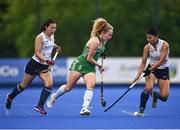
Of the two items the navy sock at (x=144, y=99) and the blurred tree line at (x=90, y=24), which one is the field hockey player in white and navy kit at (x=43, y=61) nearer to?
the navy sock at (x=144, y=99)

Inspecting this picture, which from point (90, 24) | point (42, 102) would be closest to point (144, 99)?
point (42, 102)

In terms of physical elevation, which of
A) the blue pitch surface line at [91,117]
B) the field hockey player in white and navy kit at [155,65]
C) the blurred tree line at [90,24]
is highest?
the blurred tree line at [90,24]

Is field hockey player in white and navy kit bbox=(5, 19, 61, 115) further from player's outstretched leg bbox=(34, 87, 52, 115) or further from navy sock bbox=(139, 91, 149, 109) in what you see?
navy sock bbox=(139, 91, 149, 109)

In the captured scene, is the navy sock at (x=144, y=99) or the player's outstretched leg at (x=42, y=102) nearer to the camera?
the player's outstretched leg at (x=42, y=102)

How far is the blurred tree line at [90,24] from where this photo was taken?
31.8 metres

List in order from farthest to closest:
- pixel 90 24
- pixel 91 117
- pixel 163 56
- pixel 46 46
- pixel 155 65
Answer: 1. pixel 90 24
2. pixel 46 46
3. pixel 155 65
4. pixel 163 56
5. pixel 91 117

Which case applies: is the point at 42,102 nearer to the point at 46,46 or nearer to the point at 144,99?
the point at 46,46

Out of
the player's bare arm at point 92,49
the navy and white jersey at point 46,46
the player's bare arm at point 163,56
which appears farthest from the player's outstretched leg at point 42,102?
the player's bare arm at point 163,56

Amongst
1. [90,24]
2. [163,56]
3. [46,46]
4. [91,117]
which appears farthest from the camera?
[90,24]

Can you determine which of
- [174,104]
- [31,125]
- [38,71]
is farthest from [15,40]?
[31,125]

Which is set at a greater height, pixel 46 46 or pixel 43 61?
pixel 46 46

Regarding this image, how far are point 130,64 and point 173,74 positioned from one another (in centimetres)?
152

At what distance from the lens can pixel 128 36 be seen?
106 ft

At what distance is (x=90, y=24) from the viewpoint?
31.9 meters
